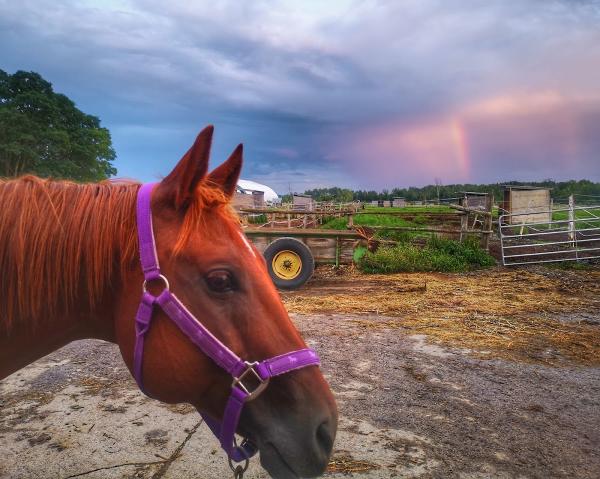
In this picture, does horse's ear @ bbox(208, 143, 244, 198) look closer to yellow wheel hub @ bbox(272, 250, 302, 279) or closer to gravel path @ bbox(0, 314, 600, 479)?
gravel path @ bbox(0, 314, 600, 479)

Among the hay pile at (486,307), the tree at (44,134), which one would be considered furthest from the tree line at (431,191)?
the hay pile at (486,307)

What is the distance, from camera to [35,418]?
2.95m

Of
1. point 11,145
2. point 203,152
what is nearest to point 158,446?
point 203,152

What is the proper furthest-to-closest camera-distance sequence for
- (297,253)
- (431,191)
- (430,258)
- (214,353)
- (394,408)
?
(431,191)
(430,258)
(297,253)
(394,408)
(214,353)

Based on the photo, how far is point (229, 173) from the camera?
4.96 ft

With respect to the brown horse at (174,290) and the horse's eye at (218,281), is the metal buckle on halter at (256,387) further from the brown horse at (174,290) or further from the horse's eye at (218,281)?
the horse's eye at (218,281)

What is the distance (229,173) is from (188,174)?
0.27m

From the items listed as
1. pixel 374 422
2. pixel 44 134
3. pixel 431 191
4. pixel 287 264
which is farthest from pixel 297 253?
pixel 431 191

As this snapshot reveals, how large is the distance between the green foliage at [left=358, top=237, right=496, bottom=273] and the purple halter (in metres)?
8.90

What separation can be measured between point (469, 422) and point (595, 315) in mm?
4839

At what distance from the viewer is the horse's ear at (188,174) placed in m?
1.24

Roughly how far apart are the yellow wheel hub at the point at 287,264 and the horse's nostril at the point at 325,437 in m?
7.61

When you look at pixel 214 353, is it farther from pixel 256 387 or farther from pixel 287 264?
pixel 287 264

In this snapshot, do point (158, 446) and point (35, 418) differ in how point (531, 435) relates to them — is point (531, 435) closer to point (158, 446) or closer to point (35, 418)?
point (158, 446)
